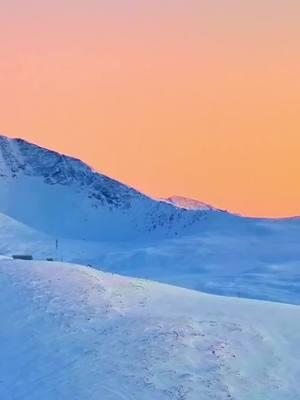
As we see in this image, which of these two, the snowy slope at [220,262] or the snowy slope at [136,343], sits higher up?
the snowy slope at [220,262]

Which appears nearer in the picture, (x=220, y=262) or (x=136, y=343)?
(x=136, y=343)

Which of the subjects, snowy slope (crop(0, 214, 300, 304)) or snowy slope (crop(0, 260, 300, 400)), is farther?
snowy slope (crop(0, 214, 300, 304))

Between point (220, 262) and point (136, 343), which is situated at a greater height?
point (220, 262)

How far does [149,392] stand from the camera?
2803 centimetres

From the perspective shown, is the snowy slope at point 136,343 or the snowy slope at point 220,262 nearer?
the snowy slope at point 136,343

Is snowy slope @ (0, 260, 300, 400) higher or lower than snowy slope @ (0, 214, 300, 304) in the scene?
lower

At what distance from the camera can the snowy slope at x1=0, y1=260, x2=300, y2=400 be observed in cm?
2861

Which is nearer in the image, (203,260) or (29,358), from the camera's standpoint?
(29,358)

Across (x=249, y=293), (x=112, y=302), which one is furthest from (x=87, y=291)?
(x=249, y=293)

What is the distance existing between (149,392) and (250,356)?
4330 millimetres

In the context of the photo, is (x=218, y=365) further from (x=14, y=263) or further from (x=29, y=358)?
(x=14, y=263)

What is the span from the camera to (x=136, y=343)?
31719 millimetres

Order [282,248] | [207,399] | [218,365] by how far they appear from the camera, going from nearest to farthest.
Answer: [207,399], [218,365], [282,248]

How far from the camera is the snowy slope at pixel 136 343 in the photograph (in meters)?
28.6
